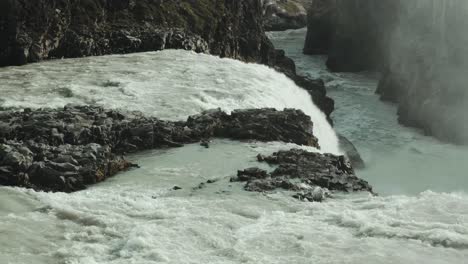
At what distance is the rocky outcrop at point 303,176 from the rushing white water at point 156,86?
32.1 ft

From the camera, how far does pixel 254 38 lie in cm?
6619

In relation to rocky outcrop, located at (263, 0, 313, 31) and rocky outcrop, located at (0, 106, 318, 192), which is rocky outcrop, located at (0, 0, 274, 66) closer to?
rocky outcrop, located at (0, 106, 318, 192)

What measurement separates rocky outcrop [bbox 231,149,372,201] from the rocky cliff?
31353 mm

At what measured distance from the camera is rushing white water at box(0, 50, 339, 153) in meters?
34.8

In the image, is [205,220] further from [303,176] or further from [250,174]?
[303,176]

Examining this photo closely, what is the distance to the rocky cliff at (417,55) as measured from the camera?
178ft

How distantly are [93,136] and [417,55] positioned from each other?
44.3 metres

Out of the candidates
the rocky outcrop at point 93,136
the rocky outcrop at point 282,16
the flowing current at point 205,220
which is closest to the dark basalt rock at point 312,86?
the rocky outcrop at point 93,136

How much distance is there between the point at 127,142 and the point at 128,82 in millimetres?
12401

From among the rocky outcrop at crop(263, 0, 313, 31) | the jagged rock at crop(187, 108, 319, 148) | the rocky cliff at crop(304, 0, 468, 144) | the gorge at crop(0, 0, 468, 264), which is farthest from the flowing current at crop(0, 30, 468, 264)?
the rocky outcrop at crop(263, 0, 313, 31)

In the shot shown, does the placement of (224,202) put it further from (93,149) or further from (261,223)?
(93,149)

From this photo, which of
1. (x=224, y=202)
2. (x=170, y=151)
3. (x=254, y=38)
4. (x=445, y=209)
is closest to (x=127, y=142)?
(x=170, y=151)

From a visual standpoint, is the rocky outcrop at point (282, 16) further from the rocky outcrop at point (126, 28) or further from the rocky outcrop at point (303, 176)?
the rocky outcrop at point (303, 176)

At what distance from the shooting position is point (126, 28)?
175 feet
